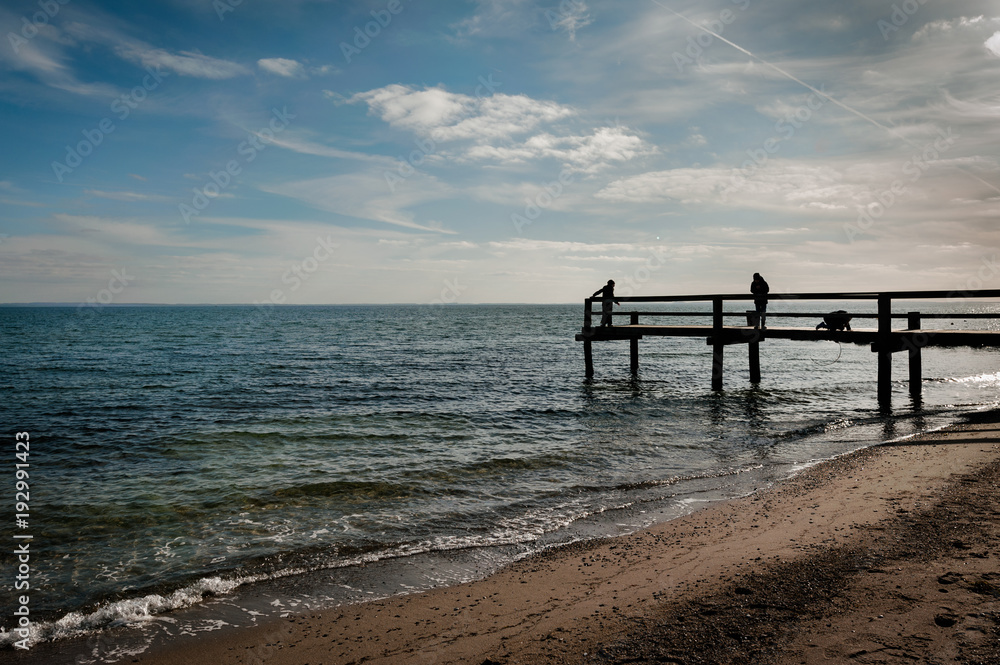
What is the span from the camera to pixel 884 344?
560 inches

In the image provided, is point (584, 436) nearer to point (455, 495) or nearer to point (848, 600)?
point (455, 495)

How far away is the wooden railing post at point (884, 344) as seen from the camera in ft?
45.6

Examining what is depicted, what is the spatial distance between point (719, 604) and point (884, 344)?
1314 centimetres

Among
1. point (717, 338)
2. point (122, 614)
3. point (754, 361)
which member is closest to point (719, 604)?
point (122, 614)

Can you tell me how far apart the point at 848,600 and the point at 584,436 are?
27.4ft

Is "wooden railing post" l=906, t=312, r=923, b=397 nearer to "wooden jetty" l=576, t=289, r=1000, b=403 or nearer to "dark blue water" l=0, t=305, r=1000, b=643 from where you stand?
"wooden jetty" l=576, t=289, r=1000, b=403

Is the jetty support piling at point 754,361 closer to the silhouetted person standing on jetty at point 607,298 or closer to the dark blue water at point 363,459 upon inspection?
the dark blue water at point 363,459

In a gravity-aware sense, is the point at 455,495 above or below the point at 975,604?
below

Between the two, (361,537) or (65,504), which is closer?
(361,537)

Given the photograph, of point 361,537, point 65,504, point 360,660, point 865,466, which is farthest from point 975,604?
point 65,504

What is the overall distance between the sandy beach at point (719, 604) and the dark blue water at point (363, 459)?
1.09 m

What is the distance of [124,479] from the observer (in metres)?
9.45

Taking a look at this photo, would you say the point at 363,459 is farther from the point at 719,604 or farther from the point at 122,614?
the point at 719,604

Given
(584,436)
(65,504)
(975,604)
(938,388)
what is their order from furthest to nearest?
(938,388)
(584,436)
(65,504)
(975,604)
